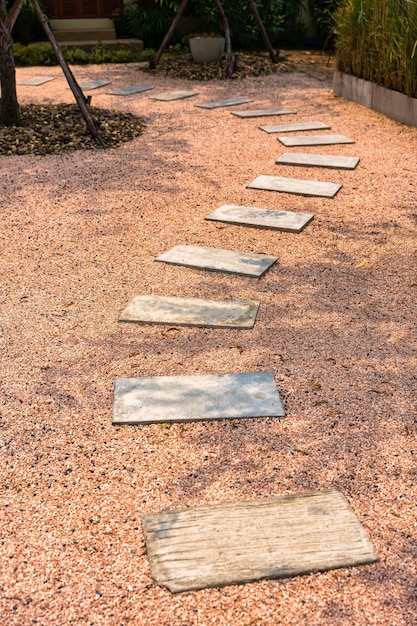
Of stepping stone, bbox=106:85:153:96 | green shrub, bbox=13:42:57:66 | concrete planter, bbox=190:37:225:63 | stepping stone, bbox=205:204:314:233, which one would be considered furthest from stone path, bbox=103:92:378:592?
green shrub, bbox=13:42:57:66

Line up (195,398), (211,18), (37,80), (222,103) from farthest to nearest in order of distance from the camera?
(211,18) → (37,80) → (222,103) → (195,398)

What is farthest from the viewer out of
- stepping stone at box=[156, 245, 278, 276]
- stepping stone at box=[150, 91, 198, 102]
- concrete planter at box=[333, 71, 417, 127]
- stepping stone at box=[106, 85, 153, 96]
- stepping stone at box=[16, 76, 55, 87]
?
stepping stone at box=[16, 76, 55, 87]

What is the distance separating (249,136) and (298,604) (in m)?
6.05

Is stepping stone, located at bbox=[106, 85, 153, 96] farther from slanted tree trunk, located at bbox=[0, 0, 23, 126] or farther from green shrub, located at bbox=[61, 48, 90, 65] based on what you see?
green shrub, located at bbox=[61, 48, 90, 65]

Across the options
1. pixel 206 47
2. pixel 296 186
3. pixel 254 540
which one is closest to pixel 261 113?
pixel 296 186

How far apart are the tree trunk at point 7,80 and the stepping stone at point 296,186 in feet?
9.94

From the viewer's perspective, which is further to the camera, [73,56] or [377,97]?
[73,56]

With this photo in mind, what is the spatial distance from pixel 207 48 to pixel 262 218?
7160 mm

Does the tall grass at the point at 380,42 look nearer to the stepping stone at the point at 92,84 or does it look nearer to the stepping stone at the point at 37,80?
the stepping stone at the point at 92,84

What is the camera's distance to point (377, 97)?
26.8 feet

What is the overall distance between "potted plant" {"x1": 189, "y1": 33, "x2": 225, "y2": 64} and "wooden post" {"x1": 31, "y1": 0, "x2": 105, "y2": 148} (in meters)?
4.42

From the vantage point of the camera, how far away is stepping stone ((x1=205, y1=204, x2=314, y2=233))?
4789 millimetres

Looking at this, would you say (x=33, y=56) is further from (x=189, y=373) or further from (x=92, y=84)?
(x=189, y=373)

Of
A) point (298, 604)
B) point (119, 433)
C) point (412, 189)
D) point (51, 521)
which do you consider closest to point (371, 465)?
point (298, 604)
